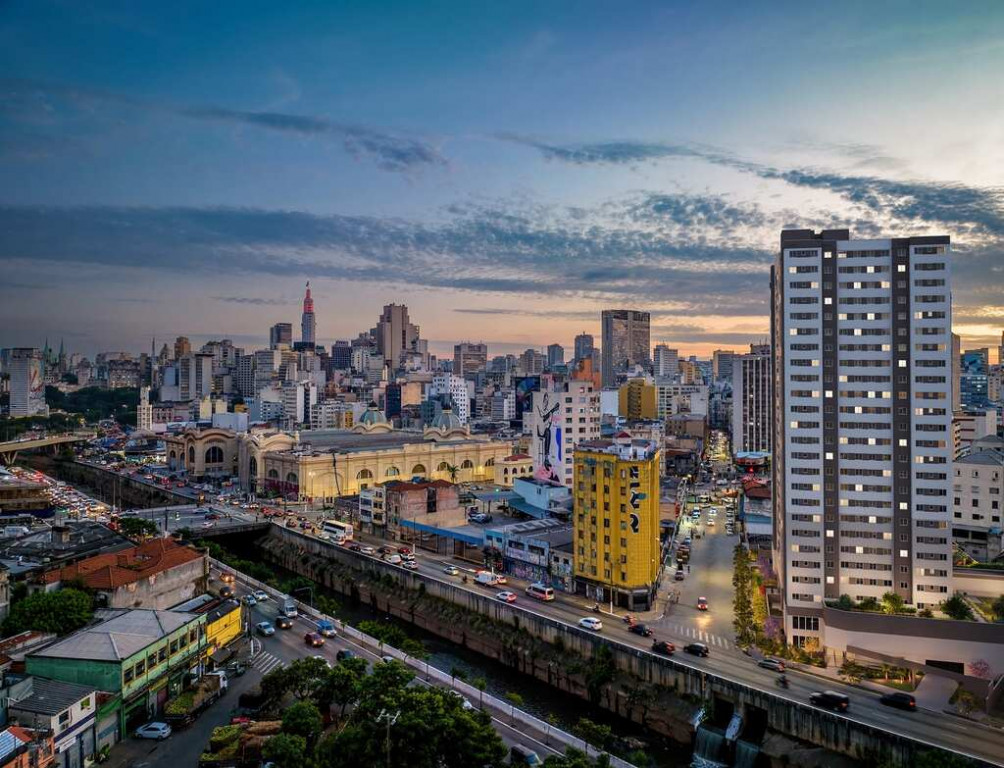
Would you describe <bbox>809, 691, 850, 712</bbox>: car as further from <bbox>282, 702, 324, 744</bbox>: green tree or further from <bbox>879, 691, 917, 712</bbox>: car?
<bbox>282, 702, 324, 744</bbox>: green tree

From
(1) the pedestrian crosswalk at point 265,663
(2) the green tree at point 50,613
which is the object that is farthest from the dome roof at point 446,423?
(2) the green tree at point 50,613

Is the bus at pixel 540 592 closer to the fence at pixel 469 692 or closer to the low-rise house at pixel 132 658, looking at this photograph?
the fence at pixel 469 692

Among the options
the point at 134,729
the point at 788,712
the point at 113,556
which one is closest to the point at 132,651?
the point at 134,729

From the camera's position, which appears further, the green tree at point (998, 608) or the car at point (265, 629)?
the car at point (265, 629)

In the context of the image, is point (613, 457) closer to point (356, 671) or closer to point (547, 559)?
point (547, 559)

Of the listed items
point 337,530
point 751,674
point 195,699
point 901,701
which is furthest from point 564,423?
point 195,699

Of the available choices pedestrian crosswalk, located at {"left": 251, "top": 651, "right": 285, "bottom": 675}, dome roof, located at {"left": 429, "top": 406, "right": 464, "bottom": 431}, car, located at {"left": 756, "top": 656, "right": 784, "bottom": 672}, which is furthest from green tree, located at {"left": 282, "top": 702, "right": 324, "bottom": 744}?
dome roof, located at {"left": 429, "top": 406, "right": 464, "bottom": 431}

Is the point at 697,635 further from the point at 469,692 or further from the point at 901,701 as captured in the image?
the point at 469,692
